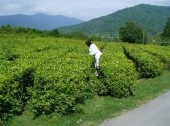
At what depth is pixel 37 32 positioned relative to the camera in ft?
215

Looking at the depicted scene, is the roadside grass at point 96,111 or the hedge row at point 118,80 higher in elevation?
the hedge row at point 118,80

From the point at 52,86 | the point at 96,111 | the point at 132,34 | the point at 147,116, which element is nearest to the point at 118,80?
the point at 96,111

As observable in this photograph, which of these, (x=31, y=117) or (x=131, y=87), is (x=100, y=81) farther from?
(x=31, y=117)

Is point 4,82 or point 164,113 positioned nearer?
point 4,82

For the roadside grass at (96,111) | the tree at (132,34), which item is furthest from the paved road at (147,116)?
the tree at (132,34)

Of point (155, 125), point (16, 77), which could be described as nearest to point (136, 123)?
point (155, 125)

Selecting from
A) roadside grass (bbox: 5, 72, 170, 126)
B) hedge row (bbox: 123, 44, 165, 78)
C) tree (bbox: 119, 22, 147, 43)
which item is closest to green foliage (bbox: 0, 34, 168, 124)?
roadside grass (bbox: 5, 72, 170, 126)

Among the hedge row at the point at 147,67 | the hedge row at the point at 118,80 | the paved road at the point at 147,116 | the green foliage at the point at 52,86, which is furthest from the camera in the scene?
the hedge row at the point at 147,67

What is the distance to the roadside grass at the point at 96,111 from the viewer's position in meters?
11.4

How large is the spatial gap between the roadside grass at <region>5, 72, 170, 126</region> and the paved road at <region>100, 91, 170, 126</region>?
1.15ft

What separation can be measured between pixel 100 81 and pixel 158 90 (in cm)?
293

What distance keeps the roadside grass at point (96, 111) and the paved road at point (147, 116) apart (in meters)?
0.35

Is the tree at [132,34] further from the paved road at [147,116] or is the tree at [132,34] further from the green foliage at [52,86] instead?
the paved road at [147,116]

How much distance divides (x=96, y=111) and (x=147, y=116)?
1.55 meters
